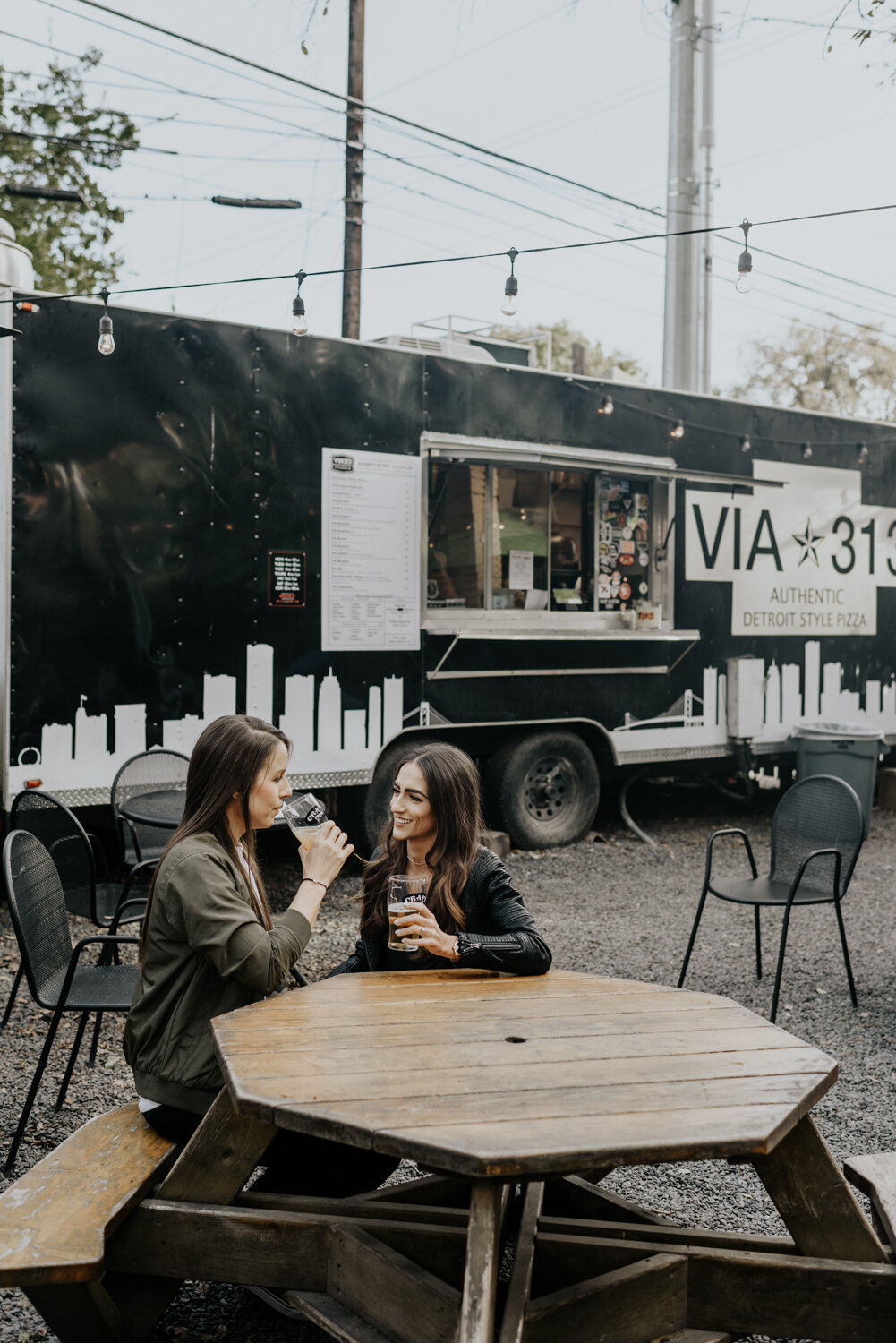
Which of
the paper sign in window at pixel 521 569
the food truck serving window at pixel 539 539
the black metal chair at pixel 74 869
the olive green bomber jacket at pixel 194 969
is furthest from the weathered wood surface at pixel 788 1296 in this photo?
the paper sign in window at pixel 521 569

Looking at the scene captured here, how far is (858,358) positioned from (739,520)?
90.9ft

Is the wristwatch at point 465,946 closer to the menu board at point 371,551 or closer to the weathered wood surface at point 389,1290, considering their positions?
the weathered wood surface at point 389,1290

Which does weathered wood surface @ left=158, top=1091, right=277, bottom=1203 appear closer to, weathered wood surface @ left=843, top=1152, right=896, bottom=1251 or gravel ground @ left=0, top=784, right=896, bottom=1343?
gravel ground @ left=0, top=784, right=896, bottom=1343

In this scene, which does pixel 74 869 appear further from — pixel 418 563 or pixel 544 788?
pixel 544 788

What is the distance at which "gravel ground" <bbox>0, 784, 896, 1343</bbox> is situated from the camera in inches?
126

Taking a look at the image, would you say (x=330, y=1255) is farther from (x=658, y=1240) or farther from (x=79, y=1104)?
(x=79, y=1104)

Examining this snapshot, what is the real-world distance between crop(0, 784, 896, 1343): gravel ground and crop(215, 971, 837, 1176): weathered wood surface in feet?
2.51

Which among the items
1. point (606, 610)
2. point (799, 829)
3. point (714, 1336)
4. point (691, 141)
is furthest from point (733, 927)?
point (691, 141)

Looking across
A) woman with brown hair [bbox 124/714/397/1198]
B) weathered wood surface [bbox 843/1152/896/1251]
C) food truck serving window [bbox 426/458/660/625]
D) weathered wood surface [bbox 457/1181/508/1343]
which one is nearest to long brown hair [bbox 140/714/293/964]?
woman with brown hair [bbox 124/714/397/1198]

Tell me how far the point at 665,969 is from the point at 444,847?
114 inches

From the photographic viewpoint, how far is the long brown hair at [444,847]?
2959mm

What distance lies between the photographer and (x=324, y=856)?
2830 mm

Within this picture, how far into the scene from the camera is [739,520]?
346 inches

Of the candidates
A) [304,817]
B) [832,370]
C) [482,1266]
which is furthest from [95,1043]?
[832,370]
